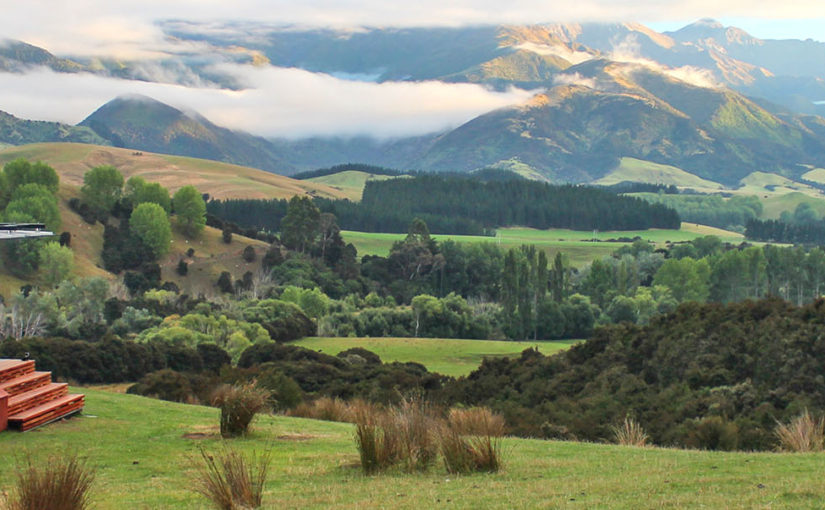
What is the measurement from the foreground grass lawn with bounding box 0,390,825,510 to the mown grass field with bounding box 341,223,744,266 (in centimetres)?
12511

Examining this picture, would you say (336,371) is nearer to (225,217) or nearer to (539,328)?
(539,328)

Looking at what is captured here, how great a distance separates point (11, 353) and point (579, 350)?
1006 inches

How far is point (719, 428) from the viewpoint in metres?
21.2

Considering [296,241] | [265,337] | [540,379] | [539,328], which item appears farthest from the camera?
[296,241]

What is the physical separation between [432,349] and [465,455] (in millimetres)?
61165

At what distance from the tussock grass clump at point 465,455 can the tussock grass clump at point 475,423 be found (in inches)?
35.8

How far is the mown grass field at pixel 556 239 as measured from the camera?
15100cm

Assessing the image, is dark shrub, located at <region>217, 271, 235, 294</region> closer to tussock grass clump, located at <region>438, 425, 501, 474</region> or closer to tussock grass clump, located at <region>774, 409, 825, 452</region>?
tussock grass clump, located at <region>774, 409, 825, 452</region>

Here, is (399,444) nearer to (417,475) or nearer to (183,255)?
(417,475)

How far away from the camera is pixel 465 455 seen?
1449 cm

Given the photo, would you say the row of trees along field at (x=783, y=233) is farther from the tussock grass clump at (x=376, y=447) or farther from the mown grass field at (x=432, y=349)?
the tussock grass clump at (x=376, y=447)

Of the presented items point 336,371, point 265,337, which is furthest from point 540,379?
point 265,337

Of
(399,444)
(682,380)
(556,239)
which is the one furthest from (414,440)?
(556,239)

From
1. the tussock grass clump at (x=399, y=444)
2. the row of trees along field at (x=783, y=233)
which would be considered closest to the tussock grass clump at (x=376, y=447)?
the tussock grass clump at (x=399, y=444)
